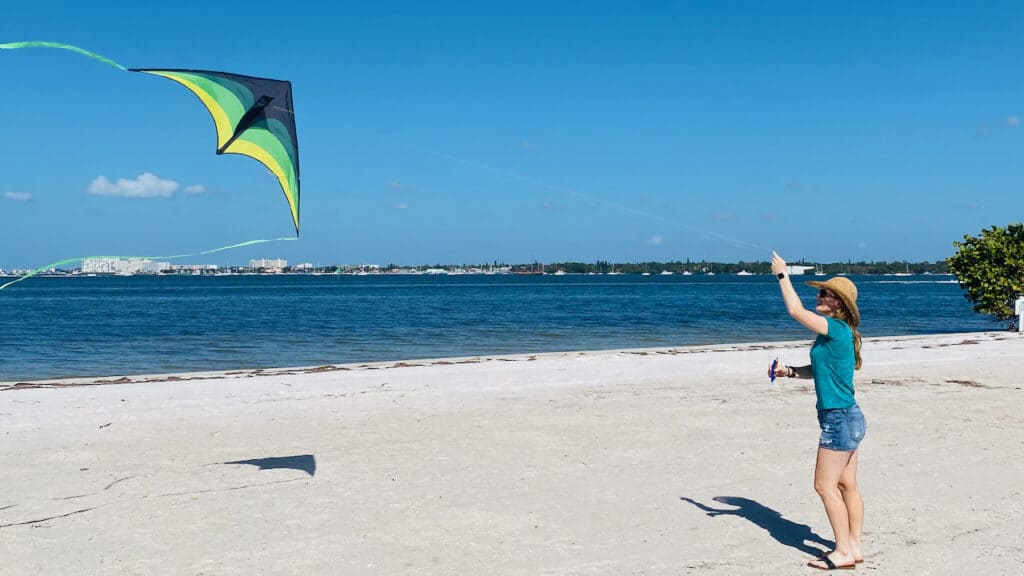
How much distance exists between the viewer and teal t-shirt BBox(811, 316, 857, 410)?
196 inches

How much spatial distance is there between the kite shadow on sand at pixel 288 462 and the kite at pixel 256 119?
7.98 ft

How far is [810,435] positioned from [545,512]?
414cm

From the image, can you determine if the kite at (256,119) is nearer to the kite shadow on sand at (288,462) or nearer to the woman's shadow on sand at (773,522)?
the kite shadow on sand at (288,462)

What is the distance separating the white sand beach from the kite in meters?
2.46

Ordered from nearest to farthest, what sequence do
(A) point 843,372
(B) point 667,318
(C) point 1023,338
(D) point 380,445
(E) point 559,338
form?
(A) point 843,372, (D) point 380,445, (C) point 1023,338, (E) point 559,338, (B) point 667,318

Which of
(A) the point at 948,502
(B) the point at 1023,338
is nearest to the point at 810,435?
(A) the point at 948,502

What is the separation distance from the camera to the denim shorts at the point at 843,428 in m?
5.01

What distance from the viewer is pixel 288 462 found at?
814cm

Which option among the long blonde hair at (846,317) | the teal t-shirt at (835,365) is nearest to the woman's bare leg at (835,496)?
the teal t-shirt at (835,365)

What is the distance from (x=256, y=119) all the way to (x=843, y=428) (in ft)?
16.7

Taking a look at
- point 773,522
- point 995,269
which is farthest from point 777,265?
point 995,269

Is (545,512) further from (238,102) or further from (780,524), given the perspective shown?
(238,102)

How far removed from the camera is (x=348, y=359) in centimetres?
2377

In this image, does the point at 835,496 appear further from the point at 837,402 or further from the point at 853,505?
the point at 837,402
